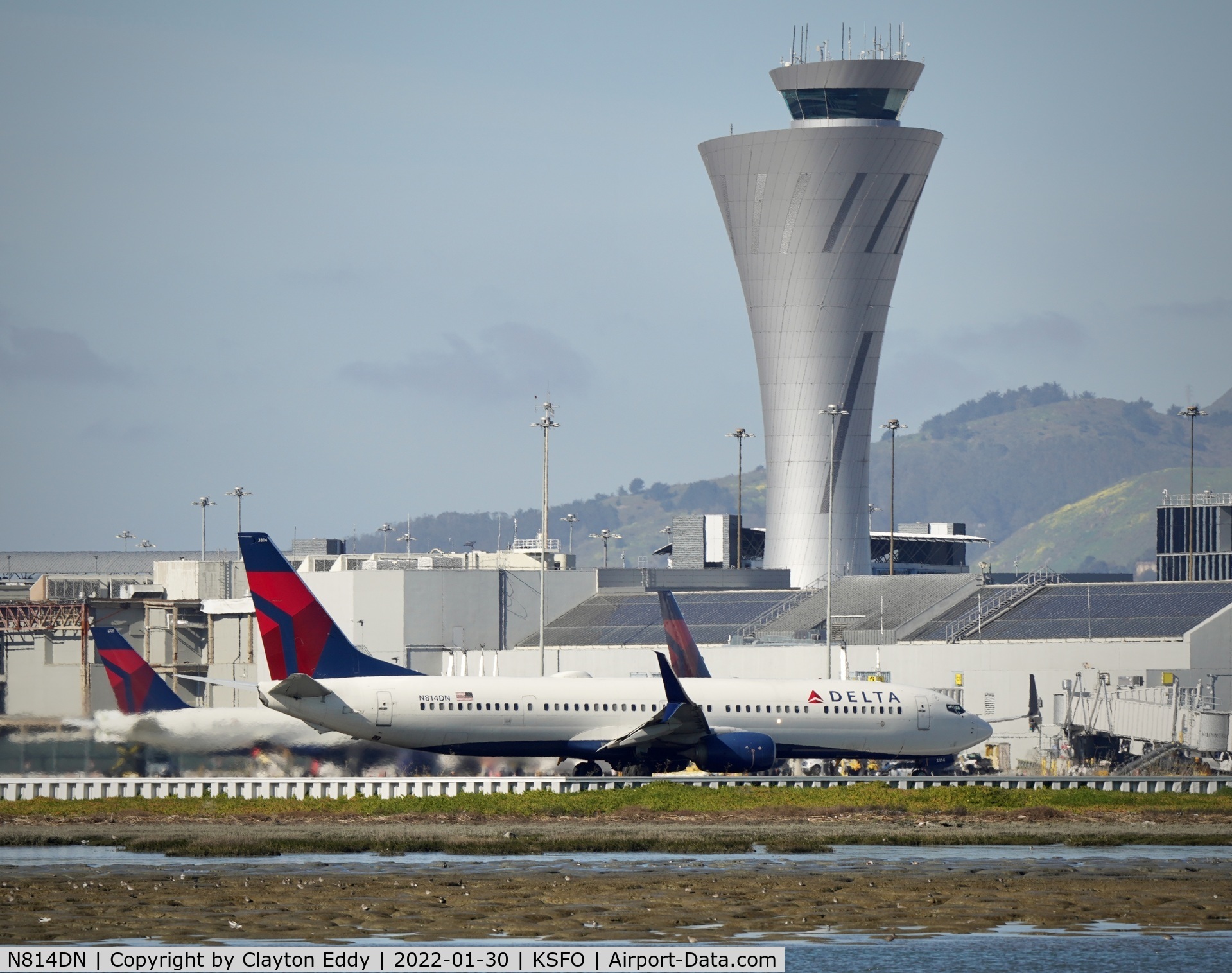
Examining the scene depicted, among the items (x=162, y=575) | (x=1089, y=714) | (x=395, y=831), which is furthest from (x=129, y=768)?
(x=162, y=575)

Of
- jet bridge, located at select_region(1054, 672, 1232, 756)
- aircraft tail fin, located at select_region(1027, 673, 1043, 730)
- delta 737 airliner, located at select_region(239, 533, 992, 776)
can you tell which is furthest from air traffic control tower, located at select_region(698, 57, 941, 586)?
delta 737 airliner, located at select_region(239, 533, 992, 776)

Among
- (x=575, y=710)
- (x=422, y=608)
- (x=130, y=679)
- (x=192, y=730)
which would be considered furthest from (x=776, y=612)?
(x=192, y=730)

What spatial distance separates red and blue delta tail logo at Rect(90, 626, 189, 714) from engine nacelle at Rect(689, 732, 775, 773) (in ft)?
55.3

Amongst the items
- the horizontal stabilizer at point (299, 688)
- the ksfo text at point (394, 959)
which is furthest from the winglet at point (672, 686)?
the ksfo text at point (394, 959)

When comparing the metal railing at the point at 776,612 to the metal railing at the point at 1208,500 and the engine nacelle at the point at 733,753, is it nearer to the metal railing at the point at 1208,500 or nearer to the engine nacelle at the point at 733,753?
the metal railing at the point at 1208,500

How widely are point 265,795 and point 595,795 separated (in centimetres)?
935

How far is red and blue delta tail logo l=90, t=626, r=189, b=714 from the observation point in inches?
2414

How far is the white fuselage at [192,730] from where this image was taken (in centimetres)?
5747

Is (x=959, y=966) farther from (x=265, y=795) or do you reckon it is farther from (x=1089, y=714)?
(x=1089, y=714)

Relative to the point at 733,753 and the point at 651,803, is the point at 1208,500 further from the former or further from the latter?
the point at 651,803

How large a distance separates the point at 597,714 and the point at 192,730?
42.9 feet

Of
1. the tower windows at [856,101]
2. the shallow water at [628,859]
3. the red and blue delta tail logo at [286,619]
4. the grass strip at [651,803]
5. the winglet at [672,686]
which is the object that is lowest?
the shallow water at [628,859]

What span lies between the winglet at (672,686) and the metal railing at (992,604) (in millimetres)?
43677

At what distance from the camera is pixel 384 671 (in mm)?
61312
